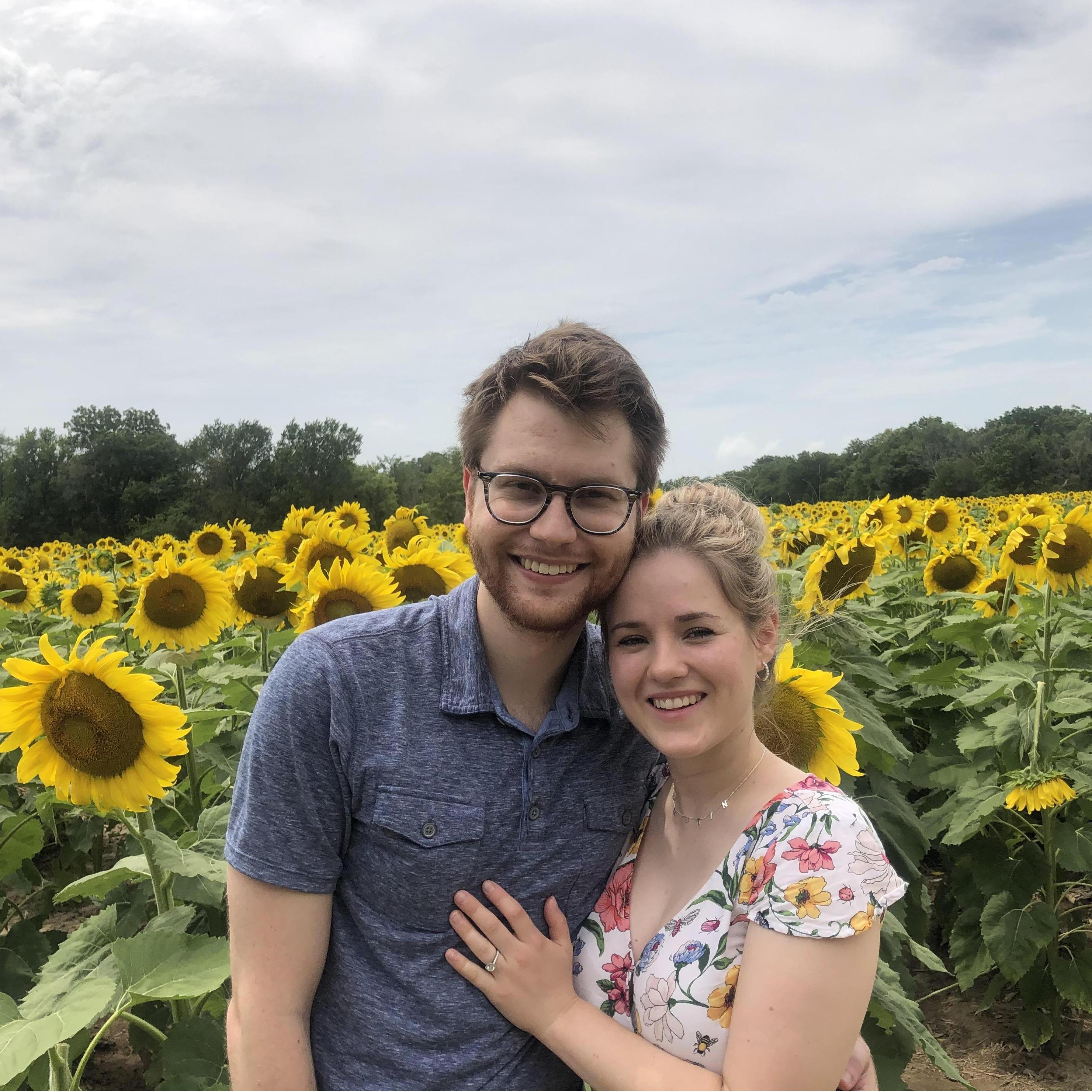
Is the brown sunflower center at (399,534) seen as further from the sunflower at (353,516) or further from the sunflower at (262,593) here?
the sunflower at (262,593)

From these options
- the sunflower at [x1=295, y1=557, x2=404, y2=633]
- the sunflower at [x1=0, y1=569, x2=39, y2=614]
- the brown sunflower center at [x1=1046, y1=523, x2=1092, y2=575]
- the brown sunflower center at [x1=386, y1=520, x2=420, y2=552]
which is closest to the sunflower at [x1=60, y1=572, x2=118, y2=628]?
the sunflower at [x1=0, y1=569, x2=39, y2=614]

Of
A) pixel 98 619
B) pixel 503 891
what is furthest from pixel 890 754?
pixel 98 619

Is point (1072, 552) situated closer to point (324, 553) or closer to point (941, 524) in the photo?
point (941, 524)

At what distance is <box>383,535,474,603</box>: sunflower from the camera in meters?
3.90

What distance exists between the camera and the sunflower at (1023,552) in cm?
606

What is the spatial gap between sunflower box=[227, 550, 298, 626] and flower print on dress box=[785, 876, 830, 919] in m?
2.76

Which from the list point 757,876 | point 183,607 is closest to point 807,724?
point 757,876

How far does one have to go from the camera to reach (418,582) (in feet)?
12.8

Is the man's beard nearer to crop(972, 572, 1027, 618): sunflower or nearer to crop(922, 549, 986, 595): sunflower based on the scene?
crop(972, 572, 1027, 618): sunflower

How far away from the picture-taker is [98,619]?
734cm

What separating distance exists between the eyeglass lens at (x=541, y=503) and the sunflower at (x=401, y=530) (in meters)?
3.11

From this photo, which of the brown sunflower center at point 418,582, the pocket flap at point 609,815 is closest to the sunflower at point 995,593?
the brown sunflower center at point 418,582

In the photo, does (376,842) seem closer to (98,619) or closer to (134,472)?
(98,619)

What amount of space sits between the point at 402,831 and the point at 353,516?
523 centimetres
